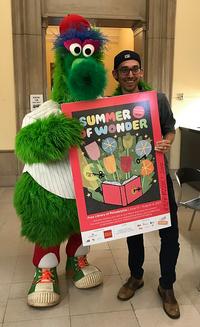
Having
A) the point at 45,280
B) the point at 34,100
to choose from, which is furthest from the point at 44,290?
the point at 34,100

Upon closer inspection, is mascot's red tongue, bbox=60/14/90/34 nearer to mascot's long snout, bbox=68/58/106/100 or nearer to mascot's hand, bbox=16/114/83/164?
mascot's long snout, bbox=68/58/106/100

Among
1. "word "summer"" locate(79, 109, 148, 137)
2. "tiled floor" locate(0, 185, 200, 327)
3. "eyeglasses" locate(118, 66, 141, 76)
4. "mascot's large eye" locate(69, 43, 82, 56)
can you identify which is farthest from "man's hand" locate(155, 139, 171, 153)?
"tiled floor" locate(0, 185, 200, 327)

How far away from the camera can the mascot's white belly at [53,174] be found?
1.81 meters

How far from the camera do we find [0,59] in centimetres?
445

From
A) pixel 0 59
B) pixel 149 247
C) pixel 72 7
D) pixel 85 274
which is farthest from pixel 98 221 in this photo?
pixel 72 7

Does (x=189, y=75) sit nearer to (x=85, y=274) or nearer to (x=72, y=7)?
(x=72, y=7)

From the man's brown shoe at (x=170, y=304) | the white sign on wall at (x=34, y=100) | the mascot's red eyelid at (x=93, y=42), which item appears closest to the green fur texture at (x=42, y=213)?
the man's brown shoe at (x=170, y=304)

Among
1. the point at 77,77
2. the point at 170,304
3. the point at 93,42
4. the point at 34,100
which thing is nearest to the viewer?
the point at 77,77

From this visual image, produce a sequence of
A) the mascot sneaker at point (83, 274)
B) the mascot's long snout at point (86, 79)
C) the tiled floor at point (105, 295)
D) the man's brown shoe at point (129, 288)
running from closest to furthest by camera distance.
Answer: the mascot's long snout at point (86, 79) < the tiled floor at point (105, 295) < the man's brown shoe at point (129, 288) < the mascot sneaker at point (83, 274)

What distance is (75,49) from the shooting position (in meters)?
1.70

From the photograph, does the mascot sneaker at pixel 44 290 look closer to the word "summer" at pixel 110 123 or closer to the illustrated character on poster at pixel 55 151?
the illustrated character on poster at pixel 55 151

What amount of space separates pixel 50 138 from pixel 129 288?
1087mm

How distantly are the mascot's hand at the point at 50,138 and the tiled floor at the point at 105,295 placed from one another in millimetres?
904

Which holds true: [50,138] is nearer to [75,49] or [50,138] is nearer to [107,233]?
[75,49]
